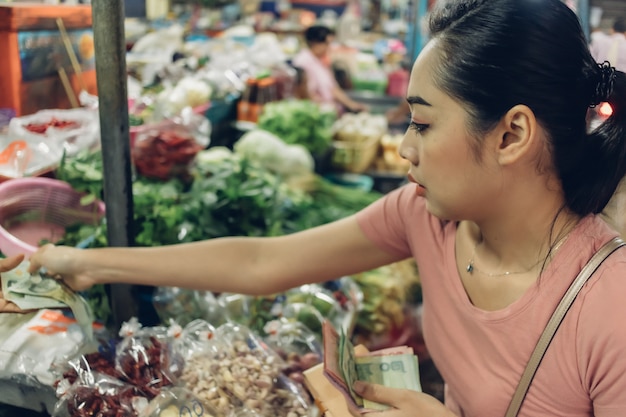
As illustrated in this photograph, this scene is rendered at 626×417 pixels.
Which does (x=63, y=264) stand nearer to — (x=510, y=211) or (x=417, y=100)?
(x=417, y=100)

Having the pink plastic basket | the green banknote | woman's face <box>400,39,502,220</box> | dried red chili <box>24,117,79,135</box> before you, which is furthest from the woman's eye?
dried red chili <box>24,117,79,135</box>

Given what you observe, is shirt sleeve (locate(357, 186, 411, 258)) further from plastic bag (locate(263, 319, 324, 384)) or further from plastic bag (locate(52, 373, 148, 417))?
plastic bag (locate(52, 373, 148, 417))

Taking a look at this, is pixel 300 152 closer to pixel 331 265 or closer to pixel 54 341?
pixel 331 265

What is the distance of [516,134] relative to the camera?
1348mm

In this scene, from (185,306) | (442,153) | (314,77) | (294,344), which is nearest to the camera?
(442,153)

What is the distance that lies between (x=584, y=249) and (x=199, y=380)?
105 cm

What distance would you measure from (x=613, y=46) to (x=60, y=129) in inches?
82.8

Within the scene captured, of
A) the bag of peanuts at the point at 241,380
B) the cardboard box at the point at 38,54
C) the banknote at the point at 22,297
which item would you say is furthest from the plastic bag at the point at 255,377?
the cardboard box at the point at 38,54

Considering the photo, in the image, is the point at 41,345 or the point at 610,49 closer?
the point at 41,345

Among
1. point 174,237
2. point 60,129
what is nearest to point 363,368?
point 174,237

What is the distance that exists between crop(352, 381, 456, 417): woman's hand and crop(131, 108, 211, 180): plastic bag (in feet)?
5.86

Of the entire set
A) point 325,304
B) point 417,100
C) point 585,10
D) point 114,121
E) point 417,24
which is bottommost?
point 325,304

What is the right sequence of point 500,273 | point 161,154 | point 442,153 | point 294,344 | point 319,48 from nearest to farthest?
point 442,153 < point 500,273 < point 294,344 < point 161,154 < point 319,48

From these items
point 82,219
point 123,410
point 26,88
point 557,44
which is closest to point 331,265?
point 123,410
